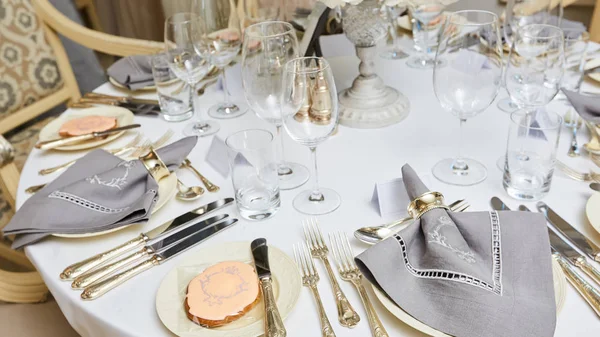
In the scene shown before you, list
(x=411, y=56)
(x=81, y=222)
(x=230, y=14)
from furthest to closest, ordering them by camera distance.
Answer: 1. (x=411, y=56)
2. (x=230, y=14)
3. (x=81, y=222)

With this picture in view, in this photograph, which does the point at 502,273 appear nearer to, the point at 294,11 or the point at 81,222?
the point at 81,222

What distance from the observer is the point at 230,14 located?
108cm

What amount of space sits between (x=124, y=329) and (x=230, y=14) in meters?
0.70

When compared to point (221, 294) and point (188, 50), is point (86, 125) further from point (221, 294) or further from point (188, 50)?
point (221, 294)

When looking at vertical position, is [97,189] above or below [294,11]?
below

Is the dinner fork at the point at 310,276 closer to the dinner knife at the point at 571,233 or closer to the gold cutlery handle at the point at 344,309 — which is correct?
the gold cutlery handle at the point at 344,309

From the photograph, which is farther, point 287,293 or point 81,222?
point 81,222

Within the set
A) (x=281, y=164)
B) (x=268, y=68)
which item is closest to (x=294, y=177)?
(x=281, y=164)

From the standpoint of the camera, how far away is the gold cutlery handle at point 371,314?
1.84ft

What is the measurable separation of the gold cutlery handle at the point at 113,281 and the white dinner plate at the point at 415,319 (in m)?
0.31

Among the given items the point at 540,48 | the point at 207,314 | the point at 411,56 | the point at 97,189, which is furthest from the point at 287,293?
the point at 411,56

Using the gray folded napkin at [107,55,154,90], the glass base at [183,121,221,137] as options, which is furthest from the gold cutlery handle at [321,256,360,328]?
the gray folded napkin at [107,55,154,90]

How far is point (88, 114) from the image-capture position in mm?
1155

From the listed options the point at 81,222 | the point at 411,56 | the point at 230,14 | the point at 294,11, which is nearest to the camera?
the point at 81,222
